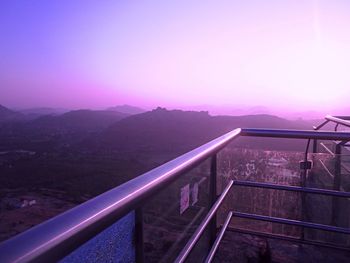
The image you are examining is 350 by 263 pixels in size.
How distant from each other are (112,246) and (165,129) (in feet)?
233

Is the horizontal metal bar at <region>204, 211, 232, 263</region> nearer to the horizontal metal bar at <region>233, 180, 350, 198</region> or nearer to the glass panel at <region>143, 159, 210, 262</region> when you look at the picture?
the glass panel at <region>143, 159, 210, 262</region>

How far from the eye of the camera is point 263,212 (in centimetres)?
247

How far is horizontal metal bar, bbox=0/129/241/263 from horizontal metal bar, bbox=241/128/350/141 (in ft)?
4.10

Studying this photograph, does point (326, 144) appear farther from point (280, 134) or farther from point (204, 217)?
point (204, 217)

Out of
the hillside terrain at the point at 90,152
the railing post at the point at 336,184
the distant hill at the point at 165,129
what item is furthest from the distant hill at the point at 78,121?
the railing post at the point at 336,184

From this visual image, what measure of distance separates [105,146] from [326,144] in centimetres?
6907

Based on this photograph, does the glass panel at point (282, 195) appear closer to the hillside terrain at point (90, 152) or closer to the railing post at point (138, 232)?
the railing post at point (138, 232)

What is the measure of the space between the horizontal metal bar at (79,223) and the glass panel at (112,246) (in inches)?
0.7

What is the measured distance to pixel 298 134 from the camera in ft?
6.42

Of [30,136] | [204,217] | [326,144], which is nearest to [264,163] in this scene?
[204,217]

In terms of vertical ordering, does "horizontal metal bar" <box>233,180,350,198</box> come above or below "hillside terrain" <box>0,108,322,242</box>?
above

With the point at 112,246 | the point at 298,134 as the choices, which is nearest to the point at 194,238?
the point at 112,246

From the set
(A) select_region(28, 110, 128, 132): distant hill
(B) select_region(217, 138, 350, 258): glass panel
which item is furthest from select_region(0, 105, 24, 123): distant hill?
(B) select_region(217, 138, 350, 258): glass panel

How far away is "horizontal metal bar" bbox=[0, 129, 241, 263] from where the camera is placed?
442 mm
